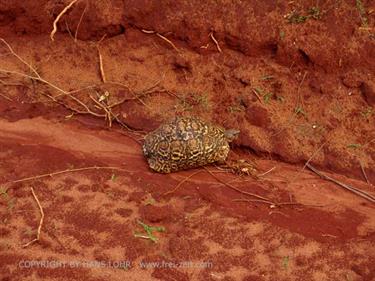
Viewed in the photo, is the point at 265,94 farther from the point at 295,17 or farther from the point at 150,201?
the point at 150,201

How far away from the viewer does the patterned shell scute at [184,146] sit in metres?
5.46

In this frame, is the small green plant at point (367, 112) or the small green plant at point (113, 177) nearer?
the small green plant at point (113, 177)

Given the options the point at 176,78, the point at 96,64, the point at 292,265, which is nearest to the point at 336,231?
the point at 292,265

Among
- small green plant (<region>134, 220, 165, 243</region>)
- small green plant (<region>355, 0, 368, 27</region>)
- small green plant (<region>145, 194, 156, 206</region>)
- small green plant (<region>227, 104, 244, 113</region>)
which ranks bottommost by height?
small green plant (<region>134, 220, 165, 243</region>)

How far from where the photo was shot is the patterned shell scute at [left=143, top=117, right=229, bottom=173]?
5457 millimetres

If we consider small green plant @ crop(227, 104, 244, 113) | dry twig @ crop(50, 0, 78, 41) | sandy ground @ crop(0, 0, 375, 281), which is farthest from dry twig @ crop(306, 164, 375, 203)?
dry twig @ crop(50, 0, 78, 41)

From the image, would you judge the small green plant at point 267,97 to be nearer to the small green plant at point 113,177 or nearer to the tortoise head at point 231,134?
the tortoise head at point 231,134

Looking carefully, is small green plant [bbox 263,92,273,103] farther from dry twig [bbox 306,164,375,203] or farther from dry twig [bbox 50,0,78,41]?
dry twig [bbox 50,0,78,41]

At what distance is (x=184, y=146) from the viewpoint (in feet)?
17.9

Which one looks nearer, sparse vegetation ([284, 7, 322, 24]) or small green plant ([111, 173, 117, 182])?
small green plant ([111, 173, 117, 182])

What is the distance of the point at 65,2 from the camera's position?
286 inches

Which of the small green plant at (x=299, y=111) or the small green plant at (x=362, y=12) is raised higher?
the small green plant at (x=362, y=12)

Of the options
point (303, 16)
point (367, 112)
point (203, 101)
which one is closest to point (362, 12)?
point (303, 16)

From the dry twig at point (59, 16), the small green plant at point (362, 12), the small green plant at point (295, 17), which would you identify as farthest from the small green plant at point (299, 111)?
the dry twig at point (59, 16)
